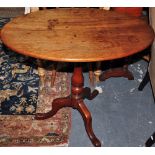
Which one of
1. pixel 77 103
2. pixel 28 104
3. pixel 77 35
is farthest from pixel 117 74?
pixel 77 35

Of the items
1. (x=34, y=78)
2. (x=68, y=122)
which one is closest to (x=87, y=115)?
(x=68, y=122)

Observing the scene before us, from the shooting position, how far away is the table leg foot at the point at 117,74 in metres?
2.84

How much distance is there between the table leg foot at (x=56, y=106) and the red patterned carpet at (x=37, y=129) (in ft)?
0.11

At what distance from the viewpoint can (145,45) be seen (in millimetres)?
1652

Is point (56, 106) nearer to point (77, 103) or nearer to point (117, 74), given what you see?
point (77, 103)

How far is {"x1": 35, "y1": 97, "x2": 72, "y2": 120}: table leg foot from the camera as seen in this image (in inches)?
89.6

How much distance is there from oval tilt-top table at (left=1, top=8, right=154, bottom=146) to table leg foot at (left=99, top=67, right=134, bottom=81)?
0.70m

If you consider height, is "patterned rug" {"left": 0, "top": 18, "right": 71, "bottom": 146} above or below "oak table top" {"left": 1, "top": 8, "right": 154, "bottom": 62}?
below

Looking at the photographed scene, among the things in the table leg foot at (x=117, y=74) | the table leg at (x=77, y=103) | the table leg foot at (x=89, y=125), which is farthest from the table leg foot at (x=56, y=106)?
the table leg foot at (x=117, y=74)

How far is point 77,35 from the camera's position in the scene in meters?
1.75

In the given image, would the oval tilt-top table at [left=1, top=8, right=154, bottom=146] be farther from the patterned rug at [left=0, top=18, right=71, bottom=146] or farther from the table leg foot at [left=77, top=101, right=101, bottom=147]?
the patterned rug at [left=0, top=18, right=71, bottom=146]

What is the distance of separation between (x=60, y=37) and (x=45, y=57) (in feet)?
0.87

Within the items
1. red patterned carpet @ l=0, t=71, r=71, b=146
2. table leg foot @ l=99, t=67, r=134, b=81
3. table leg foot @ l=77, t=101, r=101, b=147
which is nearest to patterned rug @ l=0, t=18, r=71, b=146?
red patterned carpet @ l=0, t=71, r=71, b=146

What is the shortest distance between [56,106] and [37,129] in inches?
Answer: 10.0
